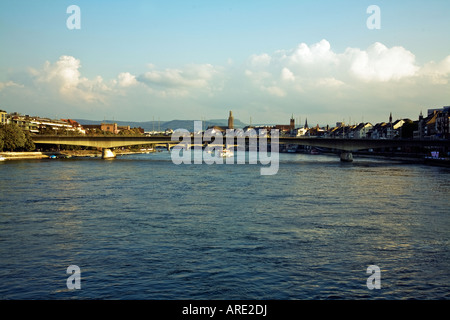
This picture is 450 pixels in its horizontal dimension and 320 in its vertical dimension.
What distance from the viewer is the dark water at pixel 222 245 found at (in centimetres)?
1288

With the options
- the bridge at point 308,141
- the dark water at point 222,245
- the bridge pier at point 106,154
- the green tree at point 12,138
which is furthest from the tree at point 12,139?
the dark water at point 222,245

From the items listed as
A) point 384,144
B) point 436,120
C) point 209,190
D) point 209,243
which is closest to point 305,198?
point 209,190

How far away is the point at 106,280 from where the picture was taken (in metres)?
13.4

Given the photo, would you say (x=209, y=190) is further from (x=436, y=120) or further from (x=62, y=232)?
(x=436, y=120)

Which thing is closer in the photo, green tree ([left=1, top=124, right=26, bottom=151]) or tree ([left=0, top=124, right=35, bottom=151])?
tree ([left=0, top=124, right=35, bottom=151])

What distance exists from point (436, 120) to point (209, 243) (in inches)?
4007

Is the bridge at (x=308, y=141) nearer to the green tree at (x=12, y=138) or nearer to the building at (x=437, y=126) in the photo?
the green tree at (x=12, y=138)

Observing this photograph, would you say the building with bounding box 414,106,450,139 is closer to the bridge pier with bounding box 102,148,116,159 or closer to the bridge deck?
the bridge deck

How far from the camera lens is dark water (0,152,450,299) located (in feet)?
42.2

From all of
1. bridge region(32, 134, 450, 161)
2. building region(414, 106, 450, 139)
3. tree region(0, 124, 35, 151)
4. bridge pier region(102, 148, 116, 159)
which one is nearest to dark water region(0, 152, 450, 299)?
bridge region(32, 134, 450, 161)

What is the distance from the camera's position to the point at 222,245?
17578mm

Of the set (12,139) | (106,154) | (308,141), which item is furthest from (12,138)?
(308,141)
